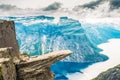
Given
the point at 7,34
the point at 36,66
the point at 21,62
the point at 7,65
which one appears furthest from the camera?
the point at 7,34

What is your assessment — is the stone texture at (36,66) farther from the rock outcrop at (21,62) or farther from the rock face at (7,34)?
the rock face at (7,34)

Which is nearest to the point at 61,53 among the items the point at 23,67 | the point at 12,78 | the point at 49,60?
the point at 49,60

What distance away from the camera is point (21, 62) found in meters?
17.5

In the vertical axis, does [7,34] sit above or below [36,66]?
above

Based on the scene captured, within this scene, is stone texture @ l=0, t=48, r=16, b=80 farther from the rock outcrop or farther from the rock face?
the rock face

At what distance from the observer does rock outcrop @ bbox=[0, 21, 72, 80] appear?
1594 cm

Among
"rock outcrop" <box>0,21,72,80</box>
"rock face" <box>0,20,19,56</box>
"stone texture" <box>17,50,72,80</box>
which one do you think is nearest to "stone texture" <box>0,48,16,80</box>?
"rock outcrop" <box>0,21,72,80</box>

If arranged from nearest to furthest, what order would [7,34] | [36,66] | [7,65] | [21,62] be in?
[7,65]
[36,66]
[21,62]
[7,34]

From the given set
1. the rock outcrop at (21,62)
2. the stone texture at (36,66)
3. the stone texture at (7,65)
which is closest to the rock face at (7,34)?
the rock outcrop at (21,62)

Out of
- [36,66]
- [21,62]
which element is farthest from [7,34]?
[36,66]

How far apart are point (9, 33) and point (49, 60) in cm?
292

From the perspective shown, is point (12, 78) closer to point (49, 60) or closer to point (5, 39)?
point (49, 60)

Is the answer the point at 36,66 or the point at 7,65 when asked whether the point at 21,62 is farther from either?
the point at 7,65

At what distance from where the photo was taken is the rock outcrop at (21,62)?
1594 centimetres
